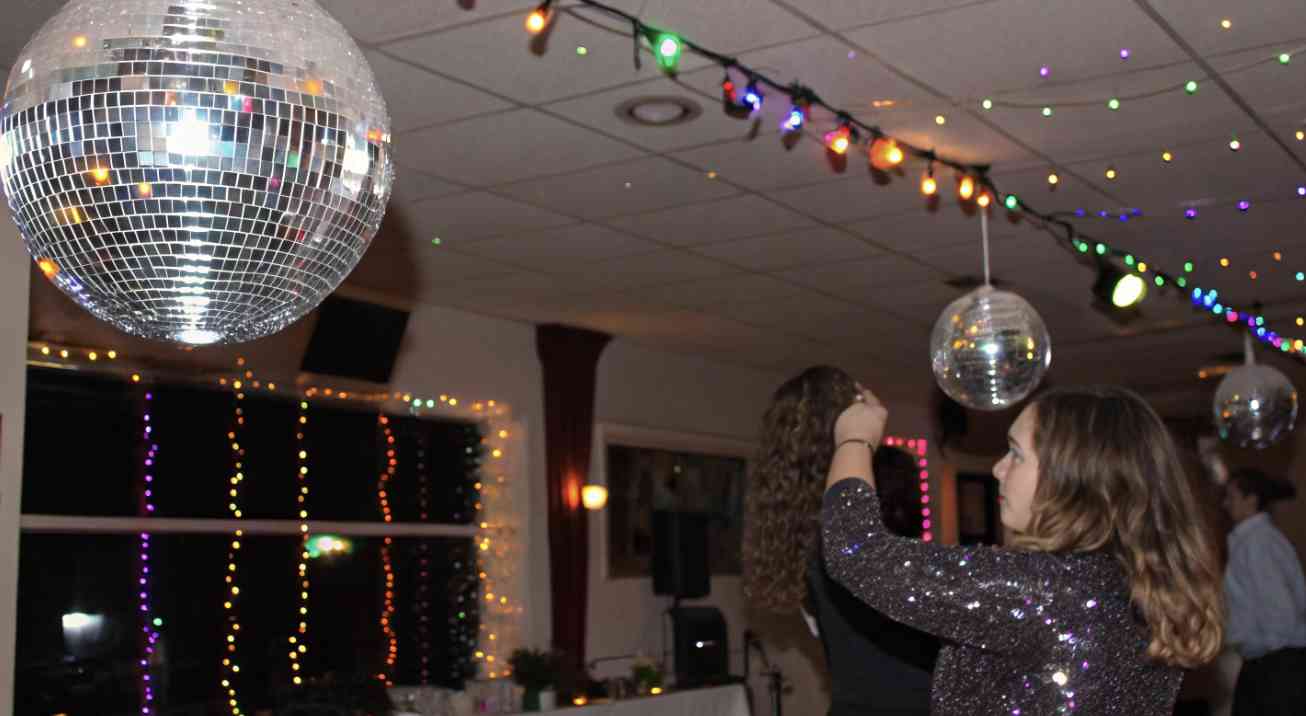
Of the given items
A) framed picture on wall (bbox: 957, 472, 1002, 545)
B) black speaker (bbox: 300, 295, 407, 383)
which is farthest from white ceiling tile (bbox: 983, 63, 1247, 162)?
framed picture on wall (bbox: 957, 472, 1002, 545)

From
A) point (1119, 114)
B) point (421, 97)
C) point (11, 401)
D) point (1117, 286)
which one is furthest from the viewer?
point (1117, 286)

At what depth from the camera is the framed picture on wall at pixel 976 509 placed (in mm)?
12703

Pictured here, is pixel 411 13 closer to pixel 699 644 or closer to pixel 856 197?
pixel 856 197

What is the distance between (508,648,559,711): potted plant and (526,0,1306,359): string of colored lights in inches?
118

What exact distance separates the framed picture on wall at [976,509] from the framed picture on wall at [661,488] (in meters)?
3.50

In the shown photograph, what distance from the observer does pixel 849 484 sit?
71.2 inches

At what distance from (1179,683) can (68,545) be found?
494 centimetres

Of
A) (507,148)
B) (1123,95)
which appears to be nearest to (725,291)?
(507,148)

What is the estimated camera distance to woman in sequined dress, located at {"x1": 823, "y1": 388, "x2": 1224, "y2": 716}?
1.64 m

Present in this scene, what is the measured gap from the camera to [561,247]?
6.05 meters

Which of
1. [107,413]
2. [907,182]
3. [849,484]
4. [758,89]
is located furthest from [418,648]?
[849,484]

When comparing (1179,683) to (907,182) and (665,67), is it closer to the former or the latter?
(665,67)

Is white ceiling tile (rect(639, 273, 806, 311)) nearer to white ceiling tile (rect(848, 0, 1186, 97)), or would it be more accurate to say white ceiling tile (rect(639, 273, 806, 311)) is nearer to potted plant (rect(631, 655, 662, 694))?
potted plant (rect(631, 655, 662, 694))

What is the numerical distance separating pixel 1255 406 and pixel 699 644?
3443mm
